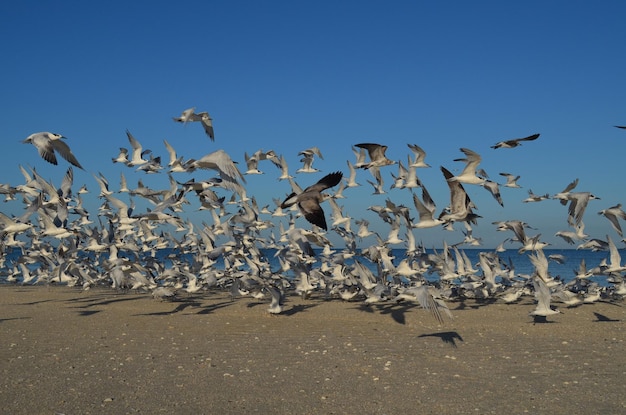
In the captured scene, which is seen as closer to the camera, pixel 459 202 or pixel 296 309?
pixel 459 202

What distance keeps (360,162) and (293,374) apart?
1024cm

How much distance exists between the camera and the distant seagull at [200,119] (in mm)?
15430

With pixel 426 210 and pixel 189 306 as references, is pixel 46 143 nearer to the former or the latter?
pixel 189 306

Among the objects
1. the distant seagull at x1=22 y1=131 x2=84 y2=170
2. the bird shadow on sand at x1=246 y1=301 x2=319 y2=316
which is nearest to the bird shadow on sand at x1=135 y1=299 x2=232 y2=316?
the bird shadow on sand at x1=246 y1=301 x2=319 y2=316

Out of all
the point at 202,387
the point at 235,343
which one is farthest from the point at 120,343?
the point at 202,387

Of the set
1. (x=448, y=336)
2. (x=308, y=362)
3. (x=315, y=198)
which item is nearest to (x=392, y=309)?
(x=448, y=336)

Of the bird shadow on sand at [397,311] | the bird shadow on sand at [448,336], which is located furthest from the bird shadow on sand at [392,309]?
the bird shadow on sand at [448,336]

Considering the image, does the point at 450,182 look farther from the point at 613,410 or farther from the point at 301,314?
the point at 613,410

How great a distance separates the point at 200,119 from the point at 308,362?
30.3 feet

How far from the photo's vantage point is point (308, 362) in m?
8.90

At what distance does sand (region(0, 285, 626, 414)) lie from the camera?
6777 millimetres

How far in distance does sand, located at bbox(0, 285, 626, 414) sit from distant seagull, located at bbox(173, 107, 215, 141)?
514 centimetres

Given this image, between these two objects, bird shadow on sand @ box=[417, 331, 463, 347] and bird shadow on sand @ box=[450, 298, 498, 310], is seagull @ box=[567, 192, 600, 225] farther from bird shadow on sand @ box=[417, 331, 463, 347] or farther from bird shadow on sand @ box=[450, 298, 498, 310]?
bird shadow on sand @ box=[417, 331, 463, 347]

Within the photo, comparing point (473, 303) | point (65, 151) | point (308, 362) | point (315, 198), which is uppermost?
point (65, 151)
